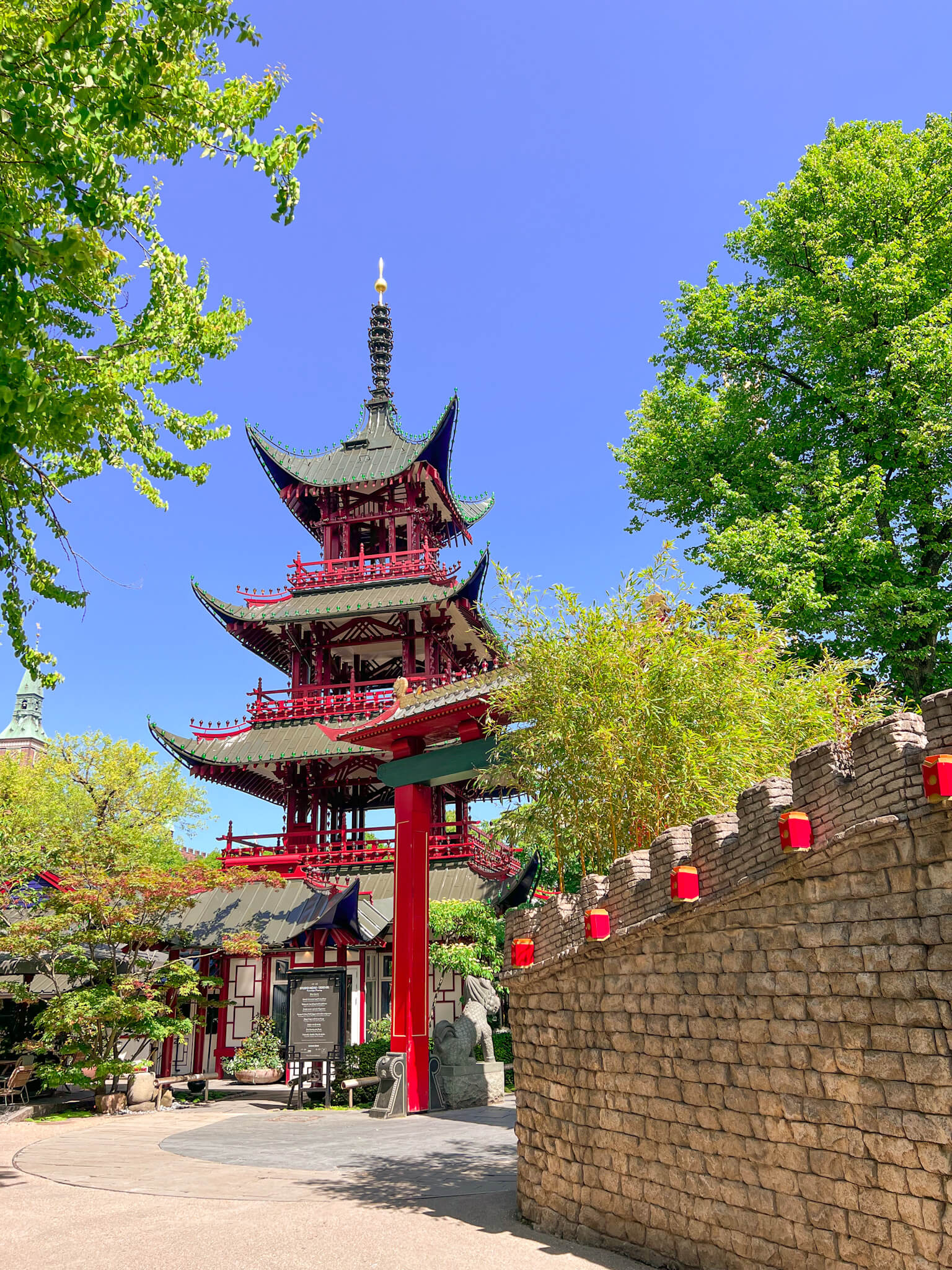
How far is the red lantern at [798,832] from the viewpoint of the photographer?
5434 millimetres

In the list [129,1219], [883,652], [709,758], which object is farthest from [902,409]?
[129,1219]

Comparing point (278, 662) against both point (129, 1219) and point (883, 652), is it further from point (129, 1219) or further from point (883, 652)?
point (129, 1219)

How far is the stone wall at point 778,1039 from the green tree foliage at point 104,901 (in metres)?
11.6

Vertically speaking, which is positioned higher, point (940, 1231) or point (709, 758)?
point (709, 758)

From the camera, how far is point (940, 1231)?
452 cm

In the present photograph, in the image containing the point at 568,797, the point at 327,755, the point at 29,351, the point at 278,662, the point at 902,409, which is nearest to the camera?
the point at 29,351

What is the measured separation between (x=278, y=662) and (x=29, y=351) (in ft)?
78.7

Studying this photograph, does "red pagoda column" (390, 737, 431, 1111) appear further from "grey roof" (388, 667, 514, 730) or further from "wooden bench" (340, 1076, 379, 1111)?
"wooden bench" (340, 1076, 379, 1111)

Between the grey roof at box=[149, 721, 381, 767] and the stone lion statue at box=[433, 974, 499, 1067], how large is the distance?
798cm

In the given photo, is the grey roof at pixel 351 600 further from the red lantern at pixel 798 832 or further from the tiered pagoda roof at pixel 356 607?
the red lantern at pixel 798 832

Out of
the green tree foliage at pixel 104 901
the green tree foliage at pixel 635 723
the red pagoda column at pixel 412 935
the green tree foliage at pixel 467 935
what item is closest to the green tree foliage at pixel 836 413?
the green tree foliage at pixel 635 723

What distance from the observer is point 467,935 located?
66.1ft

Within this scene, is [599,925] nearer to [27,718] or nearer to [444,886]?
[444,886]

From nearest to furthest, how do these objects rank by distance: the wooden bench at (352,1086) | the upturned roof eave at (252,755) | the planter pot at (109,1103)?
the wooden bench at (352,1086)
the planter pot at (109,1103)
the upturned roof eave at (252,755)
